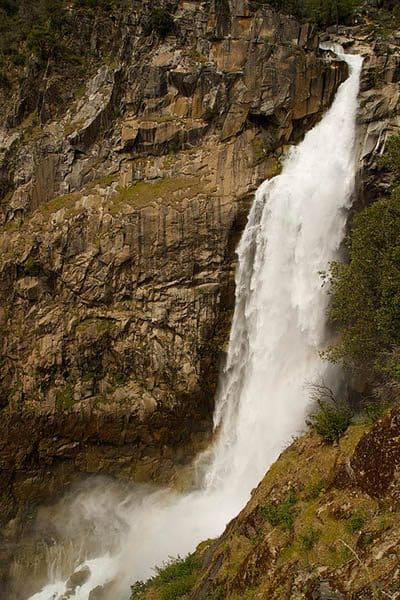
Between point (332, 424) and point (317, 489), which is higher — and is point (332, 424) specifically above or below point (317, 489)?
above

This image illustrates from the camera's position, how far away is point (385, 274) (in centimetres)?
1228

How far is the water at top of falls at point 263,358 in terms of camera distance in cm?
2009

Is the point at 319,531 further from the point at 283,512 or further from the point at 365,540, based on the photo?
the point at 283,512

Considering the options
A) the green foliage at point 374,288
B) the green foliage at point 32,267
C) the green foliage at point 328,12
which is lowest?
the green foliage at point 374,288

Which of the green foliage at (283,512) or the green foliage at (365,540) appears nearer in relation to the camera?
the green foliage at (365,540)

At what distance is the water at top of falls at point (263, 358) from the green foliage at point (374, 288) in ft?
21.8

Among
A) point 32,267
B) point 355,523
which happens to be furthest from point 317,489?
point 32,267

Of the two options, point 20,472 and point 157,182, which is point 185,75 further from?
point 20,472

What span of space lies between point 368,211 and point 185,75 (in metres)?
17.7

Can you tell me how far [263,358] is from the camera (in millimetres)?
22188

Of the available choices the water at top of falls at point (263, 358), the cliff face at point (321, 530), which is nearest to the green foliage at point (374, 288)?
the cliff face at point (321, 530)

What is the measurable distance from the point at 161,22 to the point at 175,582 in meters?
30.5

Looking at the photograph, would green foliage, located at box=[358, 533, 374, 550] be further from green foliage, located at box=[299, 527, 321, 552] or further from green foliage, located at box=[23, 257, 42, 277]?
green foliage, located at box=[23, 257, 42, 277]

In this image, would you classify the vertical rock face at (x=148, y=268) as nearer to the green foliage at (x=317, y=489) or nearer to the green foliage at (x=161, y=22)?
the green foliage at (x=161, y=22)
